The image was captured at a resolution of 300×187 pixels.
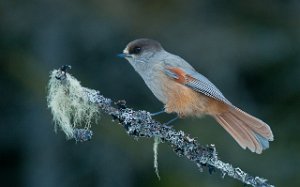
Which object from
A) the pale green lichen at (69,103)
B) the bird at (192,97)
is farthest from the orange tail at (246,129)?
the pale green lichen at (69,103)

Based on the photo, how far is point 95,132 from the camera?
10.0 m

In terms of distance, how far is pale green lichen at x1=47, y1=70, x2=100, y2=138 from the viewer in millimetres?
5918

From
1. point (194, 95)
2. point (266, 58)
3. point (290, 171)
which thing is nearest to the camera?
point (194, 95)

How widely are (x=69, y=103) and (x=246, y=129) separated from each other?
171cm

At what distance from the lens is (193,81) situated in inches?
289

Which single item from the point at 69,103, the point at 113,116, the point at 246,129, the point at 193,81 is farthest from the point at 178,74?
the point at 113,116

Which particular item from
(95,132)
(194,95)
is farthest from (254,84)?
(194,95)

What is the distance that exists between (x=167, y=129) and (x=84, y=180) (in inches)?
165

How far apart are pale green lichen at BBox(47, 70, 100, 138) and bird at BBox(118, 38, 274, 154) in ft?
3.68

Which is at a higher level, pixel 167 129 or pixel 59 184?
pixel 59 184

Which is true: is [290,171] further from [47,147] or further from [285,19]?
[47,147]

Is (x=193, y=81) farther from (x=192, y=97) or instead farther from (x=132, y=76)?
(x=132, y=76)

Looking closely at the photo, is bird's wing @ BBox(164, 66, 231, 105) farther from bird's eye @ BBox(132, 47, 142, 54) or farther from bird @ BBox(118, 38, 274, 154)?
bird's eye @ BBox(132, 47, 142, 54)

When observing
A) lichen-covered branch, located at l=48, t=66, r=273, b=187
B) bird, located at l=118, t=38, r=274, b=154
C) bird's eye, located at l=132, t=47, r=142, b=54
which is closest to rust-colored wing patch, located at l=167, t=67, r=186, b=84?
bird, located at l=118, t=38, r=274, b=154
